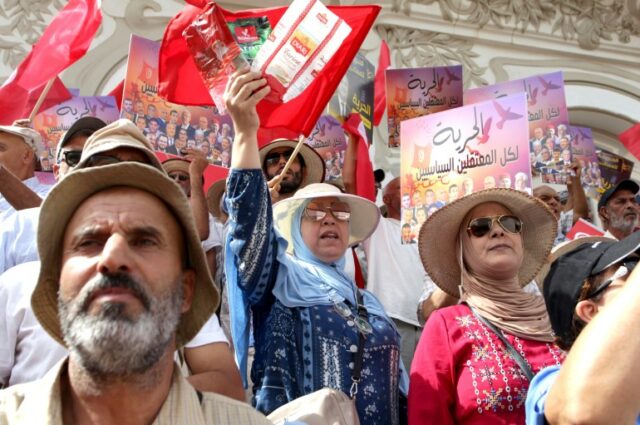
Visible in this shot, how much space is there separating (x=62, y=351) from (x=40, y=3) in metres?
6.98

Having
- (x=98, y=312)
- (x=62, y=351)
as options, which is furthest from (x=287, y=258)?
(x=98, y=312)

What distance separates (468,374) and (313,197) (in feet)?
3.31

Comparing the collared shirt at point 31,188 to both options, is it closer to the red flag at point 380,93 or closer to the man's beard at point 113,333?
the man's beard at point 113,333

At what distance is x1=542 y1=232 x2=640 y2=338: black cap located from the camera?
2082mm

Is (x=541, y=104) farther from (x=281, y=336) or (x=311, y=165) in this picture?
(x=281, y=336)

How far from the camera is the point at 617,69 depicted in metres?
11.2

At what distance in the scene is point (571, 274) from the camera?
7.09 ft

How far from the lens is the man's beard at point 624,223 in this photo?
5.71 m

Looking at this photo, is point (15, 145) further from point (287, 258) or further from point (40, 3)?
point (40, 3)

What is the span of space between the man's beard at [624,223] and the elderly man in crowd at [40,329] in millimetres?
3819

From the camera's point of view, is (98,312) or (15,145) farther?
(15,145)

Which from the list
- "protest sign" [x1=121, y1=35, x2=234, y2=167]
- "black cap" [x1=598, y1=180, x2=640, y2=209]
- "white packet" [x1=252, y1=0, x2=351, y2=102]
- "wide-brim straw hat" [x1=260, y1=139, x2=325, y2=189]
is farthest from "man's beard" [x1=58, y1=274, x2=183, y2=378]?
"black cap" [x1=598, y1=180, x2=640, y2=209]

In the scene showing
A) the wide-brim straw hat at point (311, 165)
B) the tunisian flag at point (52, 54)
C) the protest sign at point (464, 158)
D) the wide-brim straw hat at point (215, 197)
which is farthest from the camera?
the wide-brim straw hat at point (215, 197)

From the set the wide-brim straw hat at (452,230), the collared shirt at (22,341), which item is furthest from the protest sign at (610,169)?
the collared shirt at (22,341)
